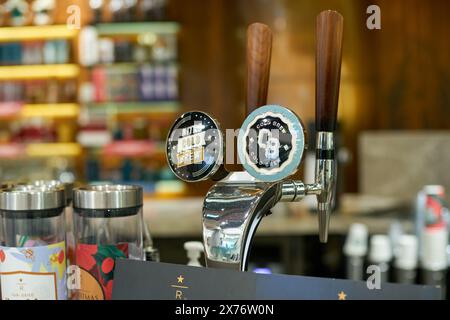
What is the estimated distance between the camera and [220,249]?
622 millimetres

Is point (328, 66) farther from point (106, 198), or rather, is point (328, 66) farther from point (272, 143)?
point (106, 198)

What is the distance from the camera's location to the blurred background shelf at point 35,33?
4.33 metres

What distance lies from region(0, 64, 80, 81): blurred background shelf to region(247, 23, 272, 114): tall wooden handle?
3.87 metres

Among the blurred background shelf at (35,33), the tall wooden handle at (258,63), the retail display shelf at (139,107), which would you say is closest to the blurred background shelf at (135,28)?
the blurred background shelf at (35,33)

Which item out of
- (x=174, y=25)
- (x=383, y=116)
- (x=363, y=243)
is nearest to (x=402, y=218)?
(x=363, y=243)

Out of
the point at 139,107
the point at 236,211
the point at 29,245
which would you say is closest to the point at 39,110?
the point at 139,107

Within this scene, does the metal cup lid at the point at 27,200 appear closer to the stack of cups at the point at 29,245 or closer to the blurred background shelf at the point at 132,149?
the stack of cups at the point at 29,245

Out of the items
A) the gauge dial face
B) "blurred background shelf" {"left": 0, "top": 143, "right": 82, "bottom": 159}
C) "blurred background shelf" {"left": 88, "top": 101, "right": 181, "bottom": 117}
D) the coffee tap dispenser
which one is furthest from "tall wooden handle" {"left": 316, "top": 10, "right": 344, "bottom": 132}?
"blurred background shelf" {"left": 0, "top": 143, "right": 82, "bottom": 159}

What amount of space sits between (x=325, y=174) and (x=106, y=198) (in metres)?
0.26

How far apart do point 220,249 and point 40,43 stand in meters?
4.15

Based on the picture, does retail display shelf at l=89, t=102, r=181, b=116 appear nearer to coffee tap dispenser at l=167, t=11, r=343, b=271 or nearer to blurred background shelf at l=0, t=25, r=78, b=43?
blurred background shelf at l=0, t=25, r=78, b=43

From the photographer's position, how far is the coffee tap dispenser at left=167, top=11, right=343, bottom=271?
1.91 ft

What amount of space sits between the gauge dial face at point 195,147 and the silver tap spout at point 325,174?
0.12 metres
